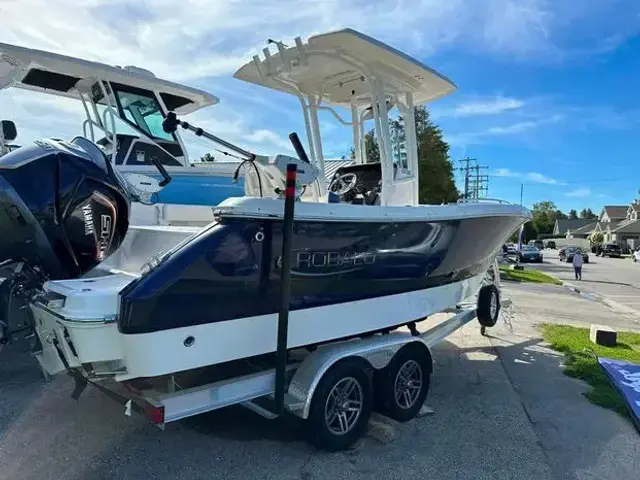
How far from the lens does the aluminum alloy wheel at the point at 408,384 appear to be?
4328 millimetres

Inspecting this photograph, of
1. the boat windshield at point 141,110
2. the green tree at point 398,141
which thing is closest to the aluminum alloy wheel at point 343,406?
the green tree at point 398,141

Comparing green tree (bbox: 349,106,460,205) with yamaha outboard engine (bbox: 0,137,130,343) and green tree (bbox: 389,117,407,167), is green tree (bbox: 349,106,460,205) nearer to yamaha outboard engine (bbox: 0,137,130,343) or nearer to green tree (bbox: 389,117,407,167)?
green tree (bbox: 389,117,407,167)

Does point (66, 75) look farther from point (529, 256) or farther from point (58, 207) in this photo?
point (529, 256)

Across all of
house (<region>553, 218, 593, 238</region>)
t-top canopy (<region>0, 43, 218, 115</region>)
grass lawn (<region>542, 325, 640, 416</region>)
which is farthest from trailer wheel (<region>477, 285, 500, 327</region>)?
house (<region>553, 218, 593, 238</region>)

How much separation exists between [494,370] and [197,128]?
4298 mm

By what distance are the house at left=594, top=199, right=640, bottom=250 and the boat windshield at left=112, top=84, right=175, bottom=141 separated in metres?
73.9

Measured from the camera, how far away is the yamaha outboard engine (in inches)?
135

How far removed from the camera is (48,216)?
11.4ft

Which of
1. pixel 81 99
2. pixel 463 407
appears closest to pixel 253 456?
pixel 463 407

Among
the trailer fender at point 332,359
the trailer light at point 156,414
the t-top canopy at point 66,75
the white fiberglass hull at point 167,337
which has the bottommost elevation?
the trailer light at point 156,414

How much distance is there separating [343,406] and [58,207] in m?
2.44

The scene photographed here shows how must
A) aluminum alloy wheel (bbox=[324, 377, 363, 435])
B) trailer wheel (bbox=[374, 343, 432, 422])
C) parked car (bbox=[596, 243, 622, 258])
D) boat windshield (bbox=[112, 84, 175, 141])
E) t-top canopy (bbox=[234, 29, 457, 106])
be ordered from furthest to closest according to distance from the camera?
parked car (bbox=[596, 243, 622, 258]), boat windshield (bbox=[112, 84, 175, 141]), t-top canopy (bbox=[234, 29, 457, 106]), trailer wheel (bbox=[374, 343, 432, 422]), aluminum alloy wheel (bbox=[324, 377, 363, 435])

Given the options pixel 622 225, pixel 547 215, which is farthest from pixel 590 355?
pixel 547 215

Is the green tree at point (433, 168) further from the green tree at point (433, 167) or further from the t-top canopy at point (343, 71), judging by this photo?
the t-top canopy at point (343, 71)
